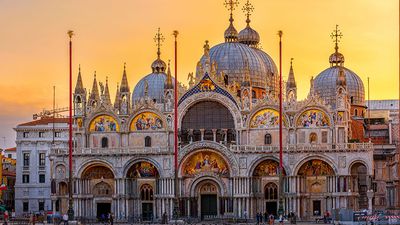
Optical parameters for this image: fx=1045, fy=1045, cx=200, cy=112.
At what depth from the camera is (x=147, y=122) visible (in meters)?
101

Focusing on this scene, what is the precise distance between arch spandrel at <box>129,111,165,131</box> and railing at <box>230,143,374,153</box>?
7.97m

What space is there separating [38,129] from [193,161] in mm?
31637

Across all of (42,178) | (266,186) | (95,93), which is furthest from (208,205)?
(42,178)

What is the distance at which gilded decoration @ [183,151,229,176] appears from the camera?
321 ft

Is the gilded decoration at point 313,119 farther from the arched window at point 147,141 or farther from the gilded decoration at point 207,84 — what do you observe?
the arched window at point 147,141

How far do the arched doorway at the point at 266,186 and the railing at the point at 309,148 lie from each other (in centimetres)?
146

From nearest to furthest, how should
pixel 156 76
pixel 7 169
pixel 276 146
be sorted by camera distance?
1. pixel 276 146
2. pixel 156 76
3. pixel 7 169

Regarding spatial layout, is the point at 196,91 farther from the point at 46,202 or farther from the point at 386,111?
the point at 386,111

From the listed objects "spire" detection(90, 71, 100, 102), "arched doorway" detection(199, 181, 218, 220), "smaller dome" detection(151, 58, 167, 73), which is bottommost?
"arched doorway" detection(199, 181, 218, 220)

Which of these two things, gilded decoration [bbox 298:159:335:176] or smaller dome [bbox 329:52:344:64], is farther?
smaller dome [bbox 329:52:344:64]

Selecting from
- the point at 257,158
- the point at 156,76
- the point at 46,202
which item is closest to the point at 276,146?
the point at 257,158

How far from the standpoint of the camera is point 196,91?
325 feet

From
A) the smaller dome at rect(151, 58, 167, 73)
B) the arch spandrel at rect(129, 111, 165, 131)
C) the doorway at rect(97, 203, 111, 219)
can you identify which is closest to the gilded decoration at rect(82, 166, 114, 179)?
the doorway at rect(97, 203, 111, 219)

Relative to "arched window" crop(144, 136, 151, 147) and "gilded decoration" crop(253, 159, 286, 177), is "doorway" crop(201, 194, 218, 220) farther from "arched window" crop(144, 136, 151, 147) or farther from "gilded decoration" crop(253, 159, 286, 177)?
"arched window" crop(144, 136, 151, 147)
